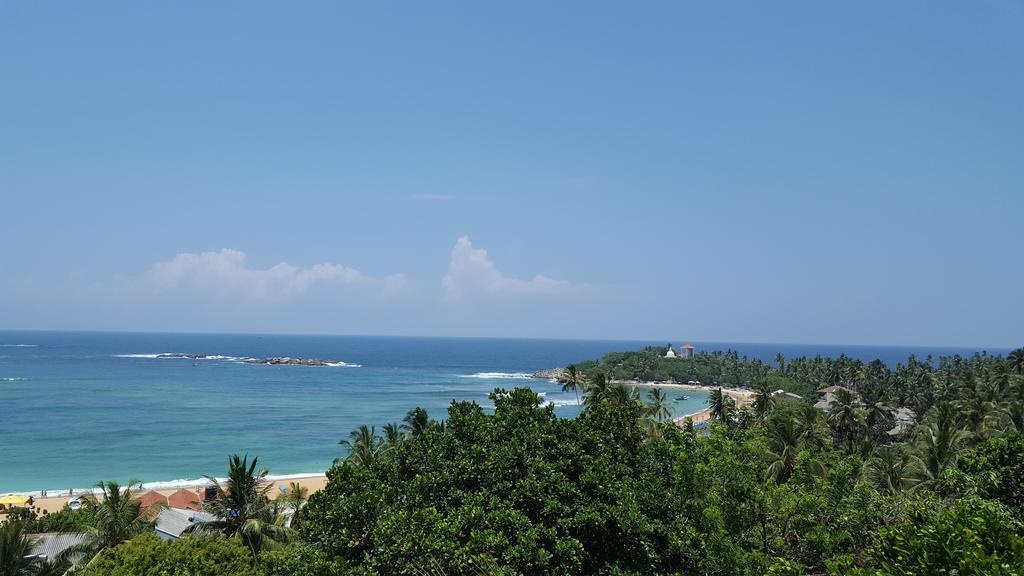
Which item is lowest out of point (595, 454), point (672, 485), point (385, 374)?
point (385, 374)

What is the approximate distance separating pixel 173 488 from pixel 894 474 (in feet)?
158

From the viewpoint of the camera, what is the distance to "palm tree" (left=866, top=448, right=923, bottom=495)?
28203 millimetres

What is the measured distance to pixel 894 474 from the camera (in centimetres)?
2855

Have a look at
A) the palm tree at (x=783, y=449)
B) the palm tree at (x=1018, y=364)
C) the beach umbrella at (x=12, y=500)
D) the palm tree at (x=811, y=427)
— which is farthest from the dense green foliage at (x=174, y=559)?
the palm tree at (x=1018, y=364)

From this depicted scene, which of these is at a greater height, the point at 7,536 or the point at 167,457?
the point at 7,536

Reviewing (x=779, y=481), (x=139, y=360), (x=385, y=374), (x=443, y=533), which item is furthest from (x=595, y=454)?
(x=139, y=360)

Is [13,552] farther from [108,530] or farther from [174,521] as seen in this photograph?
[174,521]

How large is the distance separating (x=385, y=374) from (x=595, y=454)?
141138mm

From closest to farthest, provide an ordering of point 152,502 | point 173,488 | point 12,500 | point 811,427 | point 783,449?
point 783,449 → point 152,502 → point 811,427 → point 12,500 → point 173,488

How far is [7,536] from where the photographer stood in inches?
720

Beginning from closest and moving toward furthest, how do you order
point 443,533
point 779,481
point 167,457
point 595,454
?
point 443,533, point 595,454, point 779,481, point 167,457

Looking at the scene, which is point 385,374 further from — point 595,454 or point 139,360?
point 595,454

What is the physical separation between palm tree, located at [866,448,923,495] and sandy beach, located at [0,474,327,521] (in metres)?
32.6

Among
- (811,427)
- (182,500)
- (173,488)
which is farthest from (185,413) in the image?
(811,427)
